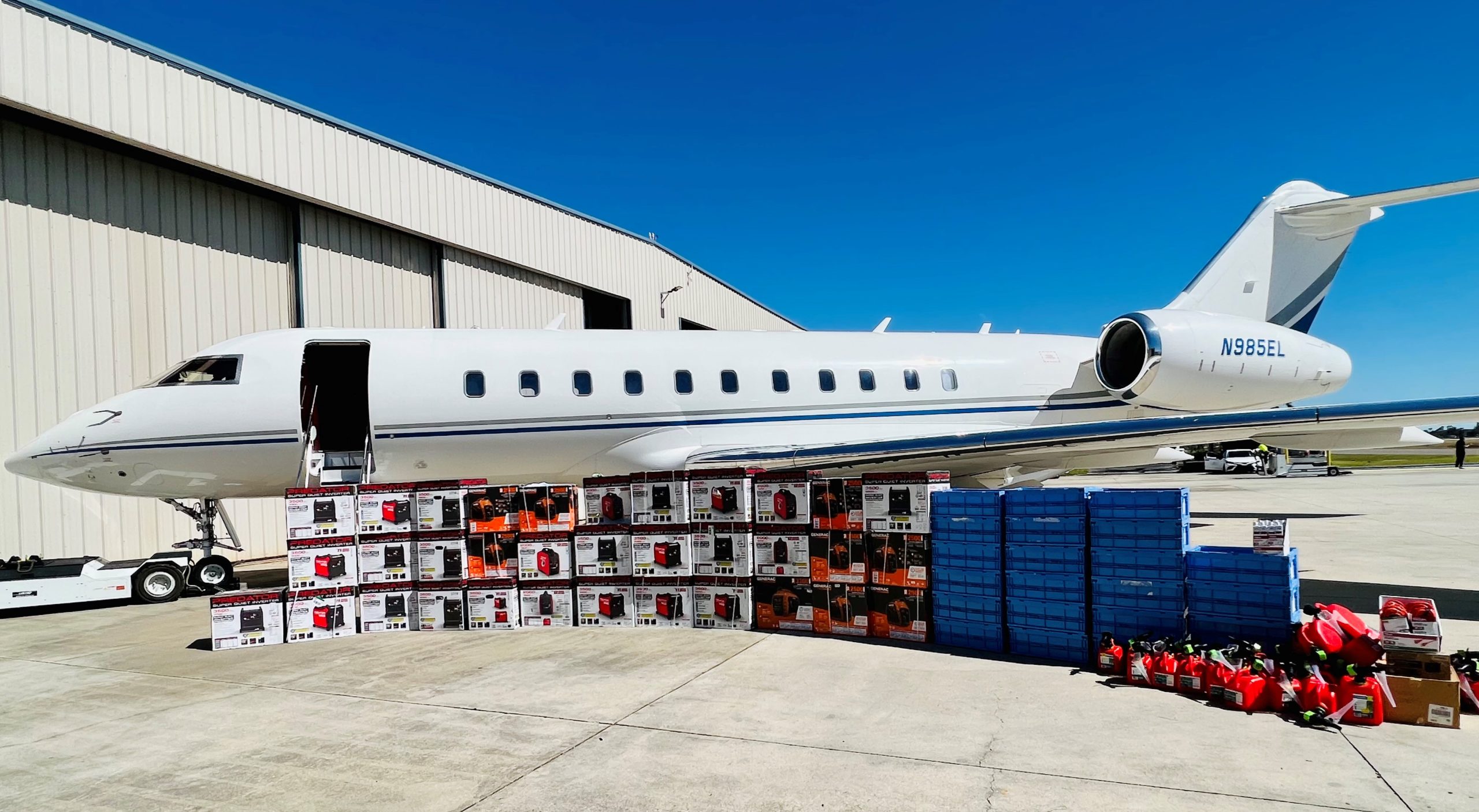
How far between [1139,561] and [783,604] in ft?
10.6

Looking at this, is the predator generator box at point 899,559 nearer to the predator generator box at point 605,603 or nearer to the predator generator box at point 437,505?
the predator generator box at point 605,603

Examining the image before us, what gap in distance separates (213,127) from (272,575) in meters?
7.28

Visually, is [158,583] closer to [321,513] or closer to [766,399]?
[321,513]

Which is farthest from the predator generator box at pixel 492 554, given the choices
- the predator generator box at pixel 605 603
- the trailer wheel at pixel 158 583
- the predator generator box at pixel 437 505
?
the trailer wheel at pixel 158 583

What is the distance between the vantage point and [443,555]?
27.1ft

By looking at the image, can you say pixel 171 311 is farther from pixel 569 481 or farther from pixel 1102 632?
pixel 1102 632

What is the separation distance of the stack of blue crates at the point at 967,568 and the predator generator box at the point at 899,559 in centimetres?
9

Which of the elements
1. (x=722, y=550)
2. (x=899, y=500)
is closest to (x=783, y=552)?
(x=722, y=550)

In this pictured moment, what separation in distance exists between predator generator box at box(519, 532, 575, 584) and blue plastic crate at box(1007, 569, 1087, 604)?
4.44 metres

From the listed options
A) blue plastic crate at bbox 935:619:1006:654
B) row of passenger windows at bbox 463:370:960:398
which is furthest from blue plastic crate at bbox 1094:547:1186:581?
row of passenger windows at bbox 463:370:960:398

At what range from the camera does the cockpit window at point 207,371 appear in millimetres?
9656

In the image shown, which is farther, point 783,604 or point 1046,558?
point 783,604

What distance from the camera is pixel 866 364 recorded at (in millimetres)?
12250

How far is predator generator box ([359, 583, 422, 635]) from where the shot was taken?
8.27m
